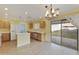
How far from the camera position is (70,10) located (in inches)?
95.5

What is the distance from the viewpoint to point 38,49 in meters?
2.53

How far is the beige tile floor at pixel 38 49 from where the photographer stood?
2.49 meters

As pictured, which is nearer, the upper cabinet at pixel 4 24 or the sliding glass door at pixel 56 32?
the upper cabinet at pixel 4 24

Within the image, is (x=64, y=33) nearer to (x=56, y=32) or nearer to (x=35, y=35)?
(x=56, y=32)

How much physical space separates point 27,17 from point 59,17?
0.61 meters

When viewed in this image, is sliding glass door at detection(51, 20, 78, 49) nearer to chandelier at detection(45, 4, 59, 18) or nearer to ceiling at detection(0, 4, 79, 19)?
chandelier at detection(45, 4, 59, 18)

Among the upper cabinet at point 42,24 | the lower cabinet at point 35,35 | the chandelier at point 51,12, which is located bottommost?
the lower cabinet at point 35,35

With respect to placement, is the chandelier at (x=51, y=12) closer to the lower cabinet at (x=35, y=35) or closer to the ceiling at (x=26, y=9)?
the ceiling at (x=26, y=9)

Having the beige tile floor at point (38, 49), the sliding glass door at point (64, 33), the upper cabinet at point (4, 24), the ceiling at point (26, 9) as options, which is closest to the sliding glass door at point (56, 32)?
the sliding glass door at point (64, 33)

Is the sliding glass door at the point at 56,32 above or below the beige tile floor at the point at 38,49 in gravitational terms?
above
